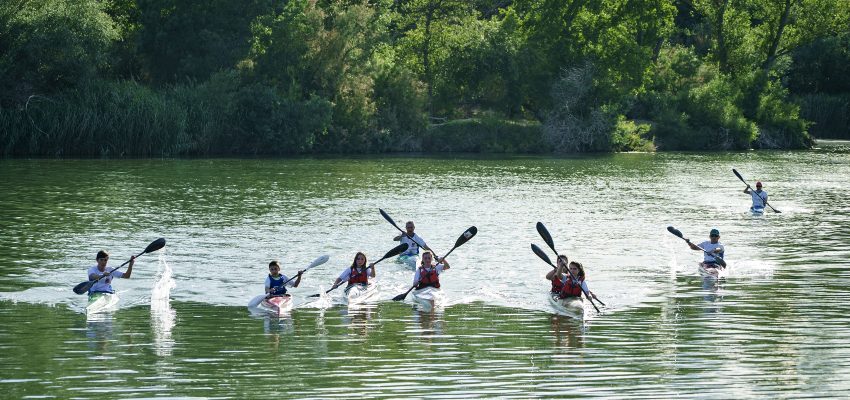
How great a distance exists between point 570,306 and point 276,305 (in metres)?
6.29

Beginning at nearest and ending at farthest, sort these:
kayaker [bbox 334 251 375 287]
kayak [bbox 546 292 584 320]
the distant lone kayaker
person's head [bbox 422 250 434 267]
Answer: kayak [bbox 546 292 584 320] < the distant lone kayaker < person's head [bbox 422 250 434 267] < kayaker [bbox 334 251 375 287]

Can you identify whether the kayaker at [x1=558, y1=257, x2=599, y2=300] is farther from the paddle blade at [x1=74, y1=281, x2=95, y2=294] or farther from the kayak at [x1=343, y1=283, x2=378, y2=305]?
the paddle blade at [x1=74, y1=281, x2=95, y2=294]

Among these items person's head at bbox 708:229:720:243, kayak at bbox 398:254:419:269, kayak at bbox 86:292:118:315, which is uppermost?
person's head at bbox 708:229:720:243

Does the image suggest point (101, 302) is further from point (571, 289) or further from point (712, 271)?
point (712, 271)

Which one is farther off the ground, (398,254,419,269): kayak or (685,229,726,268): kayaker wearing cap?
(685,229,726,268): kayaker wearing cap

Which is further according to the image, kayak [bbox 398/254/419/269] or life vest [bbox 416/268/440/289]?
kayak [bbox 398/254/419/269]

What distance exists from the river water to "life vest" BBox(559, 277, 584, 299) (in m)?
0.77

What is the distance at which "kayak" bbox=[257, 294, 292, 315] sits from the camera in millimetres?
25672

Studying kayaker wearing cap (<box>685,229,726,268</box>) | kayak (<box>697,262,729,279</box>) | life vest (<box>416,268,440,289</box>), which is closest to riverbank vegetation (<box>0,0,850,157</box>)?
kayaker wearing cap (<box>685,229,726,268</box>)

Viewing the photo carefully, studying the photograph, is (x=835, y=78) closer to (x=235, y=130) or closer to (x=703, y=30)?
(x=703, y=30)

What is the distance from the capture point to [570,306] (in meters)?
25.9

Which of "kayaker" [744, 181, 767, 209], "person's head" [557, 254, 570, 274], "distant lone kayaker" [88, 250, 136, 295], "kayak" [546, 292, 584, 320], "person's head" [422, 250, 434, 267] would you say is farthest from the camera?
"kayaker" [744, 181, 767, 209]

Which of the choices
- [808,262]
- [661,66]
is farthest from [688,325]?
[661,66]

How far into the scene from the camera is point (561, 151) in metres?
85.6
